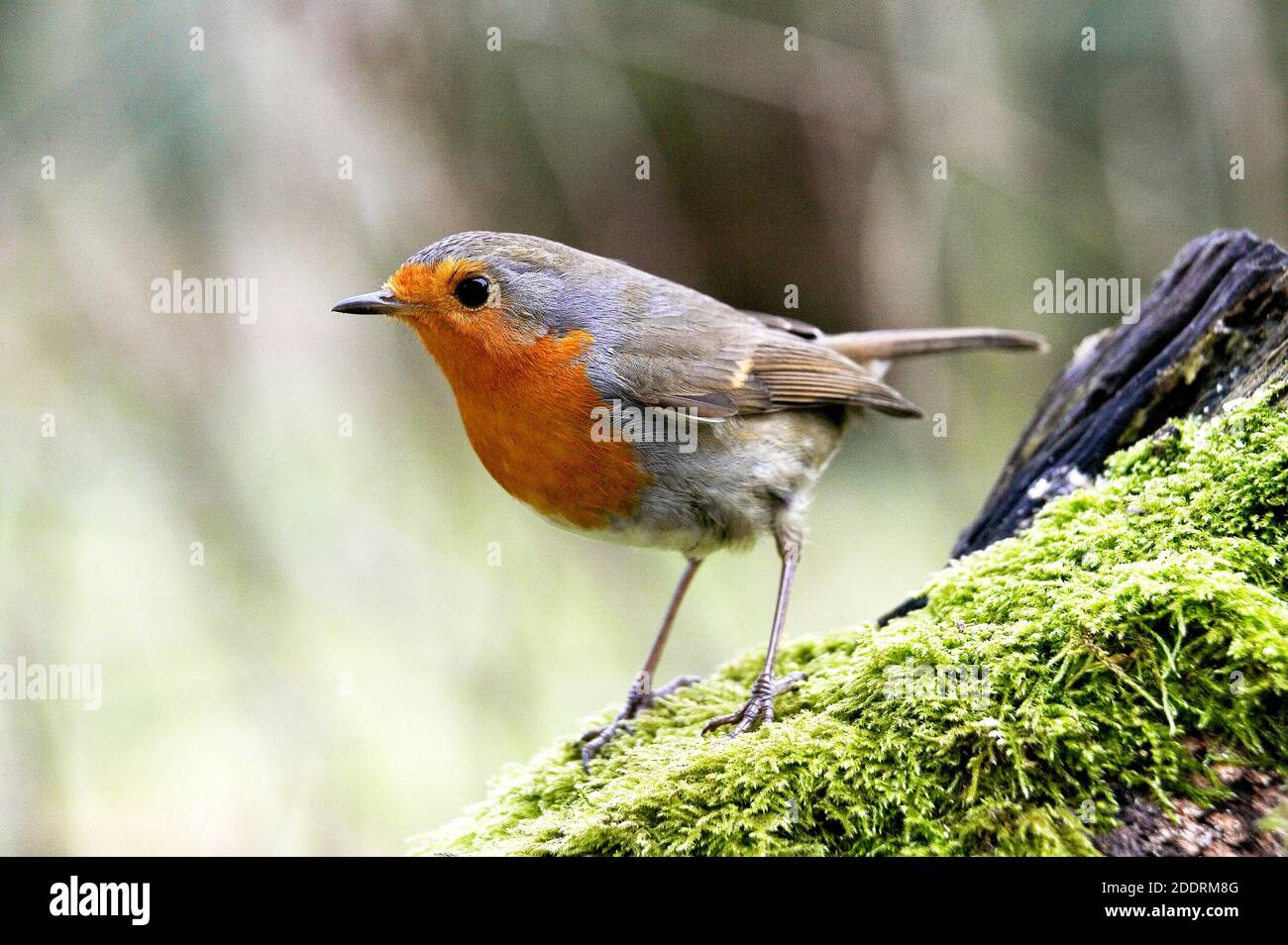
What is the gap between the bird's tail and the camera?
4461 millimetres

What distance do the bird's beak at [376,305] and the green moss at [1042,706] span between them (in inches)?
62.4

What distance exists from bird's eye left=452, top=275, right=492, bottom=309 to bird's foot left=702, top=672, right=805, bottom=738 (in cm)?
145

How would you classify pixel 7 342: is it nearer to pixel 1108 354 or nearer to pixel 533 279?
pixel 533 279

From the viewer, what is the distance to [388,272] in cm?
526

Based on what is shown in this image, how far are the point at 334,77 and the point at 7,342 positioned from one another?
6.49ft

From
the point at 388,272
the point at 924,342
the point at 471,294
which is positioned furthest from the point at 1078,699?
the point at 388,272

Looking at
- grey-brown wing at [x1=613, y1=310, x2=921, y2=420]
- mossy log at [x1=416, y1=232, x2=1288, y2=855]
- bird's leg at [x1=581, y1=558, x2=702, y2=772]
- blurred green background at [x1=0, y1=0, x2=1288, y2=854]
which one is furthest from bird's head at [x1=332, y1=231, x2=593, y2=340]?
blurred green background at [x1=0, y1=0, x2=1288, y2=854]

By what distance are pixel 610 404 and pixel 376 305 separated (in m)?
0.79

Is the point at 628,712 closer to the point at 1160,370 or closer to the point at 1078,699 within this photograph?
the point at 1078,699

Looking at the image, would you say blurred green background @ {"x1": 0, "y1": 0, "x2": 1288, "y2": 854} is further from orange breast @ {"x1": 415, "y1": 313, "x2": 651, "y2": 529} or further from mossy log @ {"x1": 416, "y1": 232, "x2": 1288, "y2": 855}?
mossy log @ {"x1": 416, "y1": 232, "x2": 1288, "y2": 855}

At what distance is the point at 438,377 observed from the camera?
750cm

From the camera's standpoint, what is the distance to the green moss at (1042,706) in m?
1.99

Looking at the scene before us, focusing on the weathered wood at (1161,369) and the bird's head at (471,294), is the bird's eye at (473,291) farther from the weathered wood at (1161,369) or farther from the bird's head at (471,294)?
the weathered wood at (1161,369)
